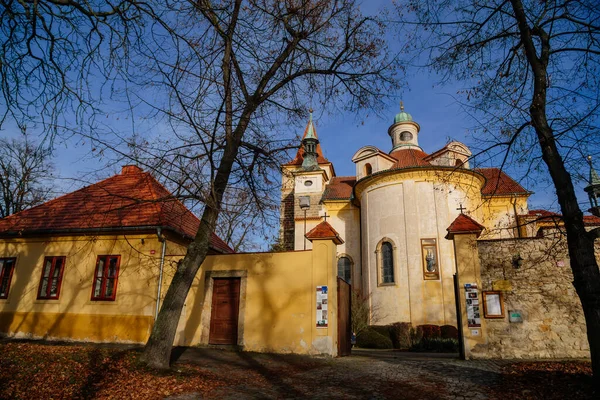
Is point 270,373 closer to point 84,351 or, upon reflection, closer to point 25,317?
point 84,351

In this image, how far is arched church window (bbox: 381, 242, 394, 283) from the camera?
21.8m

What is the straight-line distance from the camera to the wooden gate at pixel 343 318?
11719 mm

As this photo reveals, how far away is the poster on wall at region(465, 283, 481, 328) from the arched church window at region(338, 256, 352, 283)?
14985 mm

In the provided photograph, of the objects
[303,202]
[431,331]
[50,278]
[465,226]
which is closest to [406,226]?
[431,331]

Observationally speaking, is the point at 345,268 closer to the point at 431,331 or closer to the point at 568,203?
the point at 431,331

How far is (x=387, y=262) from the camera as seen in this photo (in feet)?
72.4

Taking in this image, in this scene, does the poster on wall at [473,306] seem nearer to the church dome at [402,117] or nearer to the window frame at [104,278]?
the window frame at [104,278]

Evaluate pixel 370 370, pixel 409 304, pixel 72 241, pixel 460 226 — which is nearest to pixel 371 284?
pixel 409 304

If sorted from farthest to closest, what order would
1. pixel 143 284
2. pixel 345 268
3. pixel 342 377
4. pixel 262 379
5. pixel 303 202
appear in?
pixel 303 202
pixel 345 268
pixel 143 284
pixel 342 377
pixel 262 379

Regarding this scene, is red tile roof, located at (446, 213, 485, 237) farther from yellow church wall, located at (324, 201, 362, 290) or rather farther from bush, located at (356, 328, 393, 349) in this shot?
yellow church wall, located at (324, 201, 362, 290)

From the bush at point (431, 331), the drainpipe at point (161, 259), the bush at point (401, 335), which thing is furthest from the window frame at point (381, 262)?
the drainpipe at point (161, 259)

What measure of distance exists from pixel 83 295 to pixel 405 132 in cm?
2627

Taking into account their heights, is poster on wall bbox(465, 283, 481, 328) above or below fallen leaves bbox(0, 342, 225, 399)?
above

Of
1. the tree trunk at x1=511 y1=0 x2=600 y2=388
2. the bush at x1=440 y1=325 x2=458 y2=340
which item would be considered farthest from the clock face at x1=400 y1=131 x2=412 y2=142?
the tree trunk at x1=511 y1=0 x2=600 y2=388
